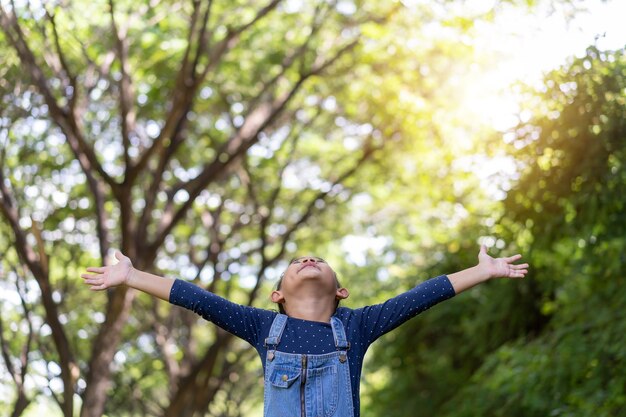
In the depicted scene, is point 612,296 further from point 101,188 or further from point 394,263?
point 394,263

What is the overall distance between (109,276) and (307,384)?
3.02 feet

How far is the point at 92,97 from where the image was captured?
12953 millimetres

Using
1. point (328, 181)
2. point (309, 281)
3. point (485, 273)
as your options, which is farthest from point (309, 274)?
point (328, 181)

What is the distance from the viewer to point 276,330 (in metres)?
4.25

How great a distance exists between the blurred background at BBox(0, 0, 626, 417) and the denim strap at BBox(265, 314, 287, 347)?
393 centimetres

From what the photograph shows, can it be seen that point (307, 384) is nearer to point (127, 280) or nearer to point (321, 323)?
point (321, 323)

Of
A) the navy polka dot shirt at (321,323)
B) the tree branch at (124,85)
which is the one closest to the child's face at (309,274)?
the navy polka dot shirt at (321,323)

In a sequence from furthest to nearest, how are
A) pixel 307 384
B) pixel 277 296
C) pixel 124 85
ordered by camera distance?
pixel 124 85 → pixel 277 296 → pixel 307 384

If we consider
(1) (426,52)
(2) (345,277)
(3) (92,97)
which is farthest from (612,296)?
(2) (345,277)

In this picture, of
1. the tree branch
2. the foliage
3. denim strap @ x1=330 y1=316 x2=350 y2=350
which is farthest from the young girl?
the tree branch

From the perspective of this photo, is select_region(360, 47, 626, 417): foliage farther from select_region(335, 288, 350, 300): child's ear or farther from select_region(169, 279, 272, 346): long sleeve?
select_region(169, 279, 272, 346): long sleeve

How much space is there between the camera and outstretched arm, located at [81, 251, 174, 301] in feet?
14.0

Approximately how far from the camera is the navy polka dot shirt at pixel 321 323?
13.9 ft

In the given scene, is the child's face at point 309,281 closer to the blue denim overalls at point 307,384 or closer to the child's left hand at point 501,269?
the blue denim overalls at point 307,384
